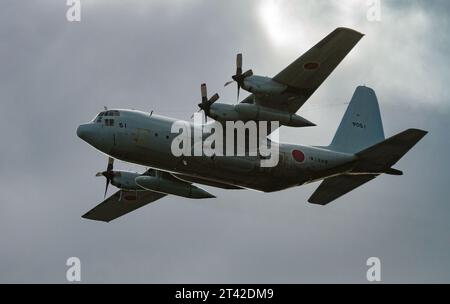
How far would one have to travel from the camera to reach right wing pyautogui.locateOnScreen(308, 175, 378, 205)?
126 ft

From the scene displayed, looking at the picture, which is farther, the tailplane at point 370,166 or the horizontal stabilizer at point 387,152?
the tailplane at point 370,166

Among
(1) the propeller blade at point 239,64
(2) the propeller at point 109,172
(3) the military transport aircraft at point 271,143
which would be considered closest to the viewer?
(3) the military transport aircraft at point 271,143

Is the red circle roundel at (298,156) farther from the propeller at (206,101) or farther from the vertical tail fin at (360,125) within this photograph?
the propeller at (206,101)

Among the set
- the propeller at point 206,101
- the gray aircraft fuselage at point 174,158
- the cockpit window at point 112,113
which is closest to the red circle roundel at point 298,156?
the gray aircraft fuselage at point 174,158

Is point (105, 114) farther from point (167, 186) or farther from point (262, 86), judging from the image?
point (262, 86)

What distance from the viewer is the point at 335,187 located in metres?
38.8

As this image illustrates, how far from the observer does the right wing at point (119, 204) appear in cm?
4172

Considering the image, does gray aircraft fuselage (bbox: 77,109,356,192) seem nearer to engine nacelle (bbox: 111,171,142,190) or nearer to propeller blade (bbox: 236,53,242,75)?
propeller blade (bbox: 236,53,242,75)

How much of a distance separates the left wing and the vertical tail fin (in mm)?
3509

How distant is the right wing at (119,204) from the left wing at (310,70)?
8855mm

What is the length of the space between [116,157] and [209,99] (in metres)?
4.48

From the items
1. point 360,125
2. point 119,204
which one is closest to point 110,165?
point 119,204
